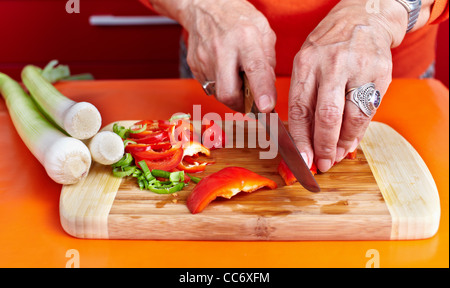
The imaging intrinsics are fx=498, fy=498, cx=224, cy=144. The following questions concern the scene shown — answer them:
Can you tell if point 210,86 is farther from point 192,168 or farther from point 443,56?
point 443,56

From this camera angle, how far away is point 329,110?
107 cm

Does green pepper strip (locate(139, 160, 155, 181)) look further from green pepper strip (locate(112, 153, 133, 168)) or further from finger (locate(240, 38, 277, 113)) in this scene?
finger (locate(240, 38, 277, 113))

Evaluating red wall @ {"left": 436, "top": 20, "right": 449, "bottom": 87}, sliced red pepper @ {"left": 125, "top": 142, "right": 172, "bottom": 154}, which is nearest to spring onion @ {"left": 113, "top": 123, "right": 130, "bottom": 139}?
sliced red pepper @ {"left": 125, "top": 142, "right": 172, "bottom": 154}

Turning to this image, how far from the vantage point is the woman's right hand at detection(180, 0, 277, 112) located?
119 centimetres

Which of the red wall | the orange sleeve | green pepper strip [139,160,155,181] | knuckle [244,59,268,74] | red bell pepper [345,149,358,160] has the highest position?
the orange sleeve

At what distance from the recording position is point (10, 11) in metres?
2.66

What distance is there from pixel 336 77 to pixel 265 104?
173 millimetres

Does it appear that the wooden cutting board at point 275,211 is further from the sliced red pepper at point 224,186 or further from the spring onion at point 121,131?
the spring onion at point 121,131

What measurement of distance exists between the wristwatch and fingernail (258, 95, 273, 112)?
47cm

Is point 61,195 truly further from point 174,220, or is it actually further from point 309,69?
point 309,69

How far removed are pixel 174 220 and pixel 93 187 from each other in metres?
0.24

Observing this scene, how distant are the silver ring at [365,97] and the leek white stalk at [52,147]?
61cm

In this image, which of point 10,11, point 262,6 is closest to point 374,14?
point 262,6

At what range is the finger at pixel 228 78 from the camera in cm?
125
